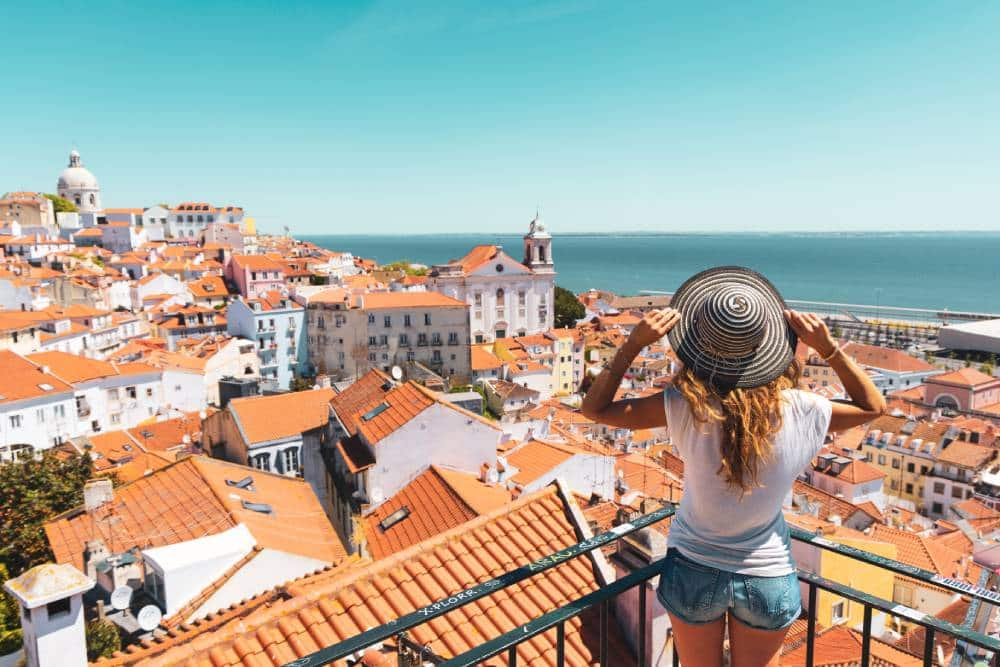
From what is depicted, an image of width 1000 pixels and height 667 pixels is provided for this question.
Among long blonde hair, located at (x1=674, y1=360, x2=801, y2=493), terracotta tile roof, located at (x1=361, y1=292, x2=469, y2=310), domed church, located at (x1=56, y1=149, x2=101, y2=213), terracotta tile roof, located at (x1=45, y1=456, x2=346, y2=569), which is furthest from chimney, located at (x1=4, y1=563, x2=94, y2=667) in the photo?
domed church, located at (x1=56, y1=149, x2=101, y2=213)

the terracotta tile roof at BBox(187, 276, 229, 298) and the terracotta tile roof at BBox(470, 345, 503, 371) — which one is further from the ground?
the terracotta tile roof at BBox(187, 276, 229, 298)

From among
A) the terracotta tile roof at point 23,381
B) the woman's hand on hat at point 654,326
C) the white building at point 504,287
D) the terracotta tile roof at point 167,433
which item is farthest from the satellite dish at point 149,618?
the white building at point 504,287

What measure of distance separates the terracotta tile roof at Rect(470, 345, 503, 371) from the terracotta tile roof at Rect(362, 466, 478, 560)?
33822 mm

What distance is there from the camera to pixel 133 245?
76.9 meters

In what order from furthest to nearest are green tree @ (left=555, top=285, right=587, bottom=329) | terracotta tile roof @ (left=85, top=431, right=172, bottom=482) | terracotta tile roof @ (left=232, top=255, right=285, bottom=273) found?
green tree @ (left=555, top=285, right=587, bottom=329), terracotta tile roof @ (left=232, top=255, right=285, bottom=273), terracotta tile roof @ (left=85, top=431, right=172, bottom=482)

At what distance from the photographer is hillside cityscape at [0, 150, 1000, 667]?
4.85 meters

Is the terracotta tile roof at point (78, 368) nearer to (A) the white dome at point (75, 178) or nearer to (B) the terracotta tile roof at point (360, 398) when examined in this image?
(B) the terracotta tile roof at point (360, 398)

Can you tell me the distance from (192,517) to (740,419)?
31.8ft

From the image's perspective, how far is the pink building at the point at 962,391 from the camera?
152ft

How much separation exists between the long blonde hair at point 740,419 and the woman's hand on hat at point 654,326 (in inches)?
7.1

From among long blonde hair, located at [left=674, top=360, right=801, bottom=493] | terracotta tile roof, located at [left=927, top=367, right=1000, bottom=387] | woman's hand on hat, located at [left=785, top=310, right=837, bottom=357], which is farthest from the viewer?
terracotta tile roof, located at [left=927, top=367, right=1000, bottom=387]

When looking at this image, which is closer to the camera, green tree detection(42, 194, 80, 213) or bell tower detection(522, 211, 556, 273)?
bell tower detection(522, 211, 556, 273)

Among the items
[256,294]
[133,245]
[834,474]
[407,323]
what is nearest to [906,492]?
[834,474]

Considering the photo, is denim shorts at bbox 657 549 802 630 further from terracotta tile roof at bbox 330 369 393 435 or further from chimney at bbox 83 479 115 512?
terracotta tile roof at bbox 330 369 393 435
